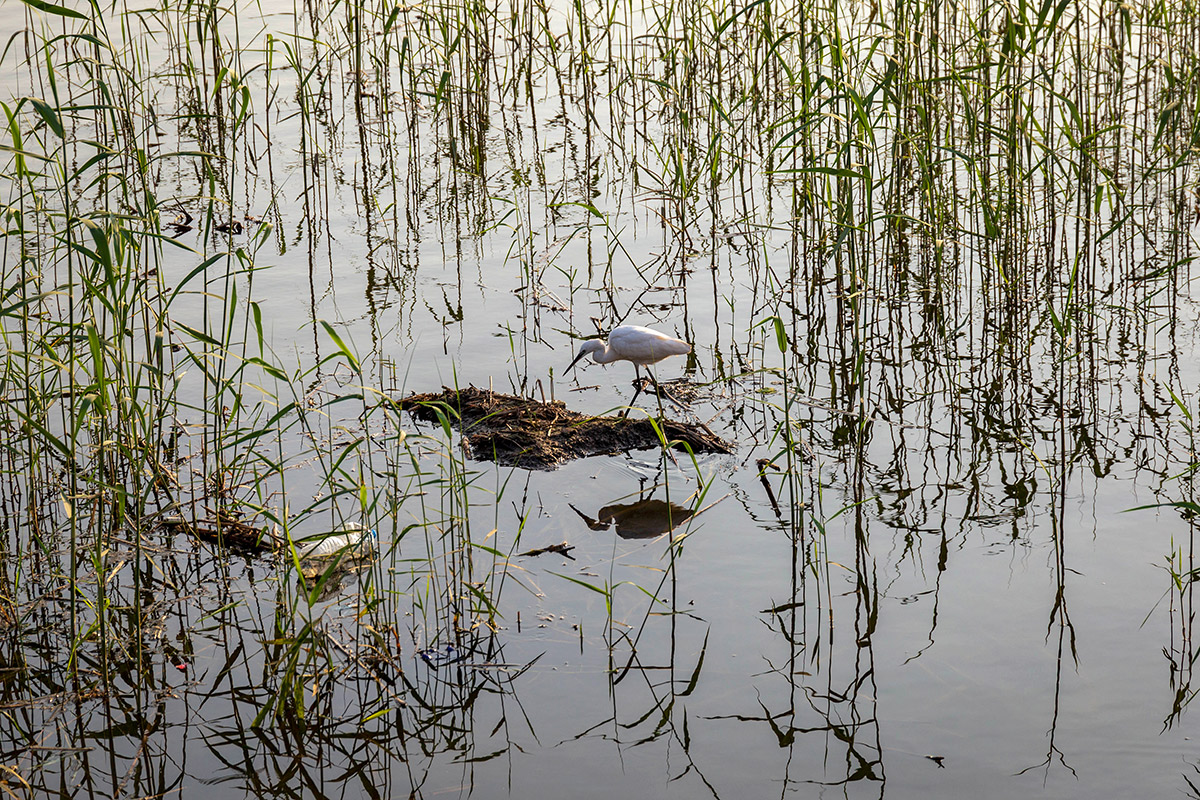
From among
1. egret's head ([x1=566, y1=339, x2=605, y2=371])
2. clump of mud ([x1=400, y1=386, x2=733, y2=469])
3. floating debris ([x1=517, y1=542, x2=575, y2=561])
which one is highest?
egret's head ([x1=566, y1=339, x2=605, y2=371])

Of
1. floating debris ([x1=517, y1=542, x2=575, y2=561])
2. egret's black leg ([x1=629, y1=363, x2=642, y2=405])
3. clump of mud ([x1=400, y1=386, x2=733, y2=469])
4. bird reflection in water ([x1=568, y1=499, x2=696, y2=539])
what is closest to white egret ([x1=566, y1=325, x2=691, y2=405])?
egret's black leg ([x1=629, y1=363, x2=642, y2=405])

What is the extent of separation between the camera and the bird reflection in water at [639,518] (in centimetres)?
359

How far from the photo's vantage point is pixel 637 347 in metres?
4.47

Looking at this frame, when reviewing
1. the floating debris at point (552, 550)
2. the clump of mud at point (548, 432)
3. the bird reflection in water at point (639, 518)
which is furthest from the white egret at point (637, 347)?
the floating debris at point (552, 550)

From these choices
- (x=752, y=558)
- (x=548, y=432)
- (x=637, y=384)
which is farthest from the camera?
(x=637, y=384)

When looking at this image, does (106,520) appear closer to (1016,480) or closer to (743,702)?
(743,702)

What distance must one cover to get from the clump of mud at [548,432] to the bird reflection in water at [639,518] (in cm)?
34

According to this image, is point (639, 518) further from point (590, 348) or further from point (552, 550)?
point (590, 348)

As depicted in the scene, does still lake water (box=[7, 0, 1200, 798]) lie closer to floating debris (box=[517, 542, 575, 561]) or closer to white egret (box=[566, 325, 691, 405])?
floating debris (box=[517, 542, 575, 561])

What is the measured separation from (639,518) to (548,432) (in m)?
0.64

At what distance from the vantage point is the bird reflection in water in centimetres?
359

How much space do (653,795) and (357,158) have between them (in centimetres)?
571

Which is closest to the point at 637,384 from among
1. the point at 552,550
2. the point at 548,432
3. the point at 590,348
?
the point at 590,348

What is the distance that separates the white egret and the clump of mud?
1.08 feet
